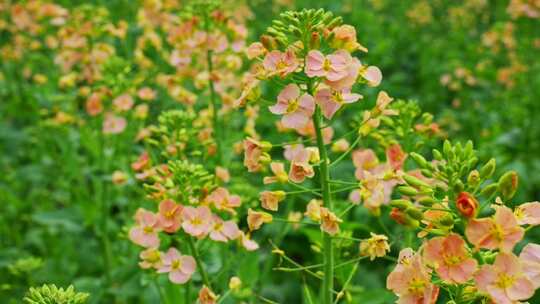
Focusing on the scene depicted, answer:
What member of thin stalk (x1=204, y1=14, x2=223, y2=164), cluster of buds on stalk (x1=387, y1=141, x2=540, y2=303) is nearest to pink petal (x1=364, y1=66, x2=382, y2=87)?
cluster of buds on stalk (x1=387, y1=141, x2=540, y2=303)

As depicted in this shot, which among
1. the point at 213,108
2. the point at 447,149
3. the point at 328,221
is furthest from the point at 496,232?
the point at 213,108

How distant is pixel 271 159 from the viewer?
2.57 m

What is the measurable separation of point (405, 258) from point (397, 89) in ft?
19.0

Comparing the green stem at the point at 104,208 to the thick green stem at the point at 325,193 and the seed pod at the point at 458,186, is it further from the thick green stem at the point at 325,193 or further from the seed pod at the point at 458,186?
the seed pod at the point at 458,186

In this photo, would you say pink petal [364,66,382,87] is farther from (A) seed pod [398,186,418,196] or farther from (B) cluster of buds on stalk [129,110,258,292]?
(B) cluster of buds on stalk [129,110,258,292]

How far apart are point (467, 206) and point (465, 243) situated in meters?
0.11

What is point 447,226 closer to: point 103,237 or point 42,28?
point 103,237

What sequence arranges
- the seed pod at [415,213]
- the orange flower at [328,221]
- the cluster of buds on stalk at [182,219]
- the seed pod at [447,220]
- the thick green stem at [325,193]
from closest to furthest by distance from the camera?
the seed pod at [447,220] → the seed pod at [415,213] → the orange flower at [328,221] → the thick green stem at [325,193] → the cluster of buds on stalk at [182,219]

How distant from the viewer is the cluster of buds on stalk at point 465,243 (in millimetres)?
1810

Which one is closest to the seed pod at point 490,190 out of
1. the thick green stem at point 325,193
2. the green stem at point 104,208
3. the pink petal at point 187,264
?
the thick green stem at point 325,193

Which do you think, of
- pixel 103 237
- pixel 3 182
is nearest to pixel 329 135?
pixel 103 237

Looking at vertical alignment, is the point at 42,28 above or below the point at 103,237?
above

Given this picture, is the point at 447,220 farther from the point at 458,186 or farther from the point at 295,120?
the point at 295,120

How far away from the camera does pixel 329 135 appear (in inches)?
121
